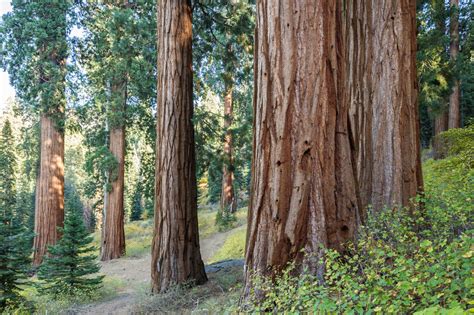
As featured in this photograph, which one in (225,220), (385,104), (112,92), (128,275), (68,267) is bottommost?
(128,275)

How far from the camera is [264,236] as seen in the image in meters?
3.03

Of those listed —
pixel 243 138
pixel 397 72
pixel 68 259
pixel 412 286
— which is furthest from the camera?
pixel 243 138

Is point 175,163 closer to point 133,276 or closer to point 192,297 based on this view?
point 192,297

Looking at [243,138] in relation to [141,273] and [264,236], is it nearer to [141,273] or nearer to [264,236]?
[141,273]

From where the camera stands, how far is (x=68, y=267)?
697 cm

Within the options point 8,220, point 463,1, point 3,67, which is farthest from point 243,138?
point 463,1

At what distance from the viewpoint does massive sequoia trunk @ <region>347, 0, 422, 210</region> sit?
4270 mm

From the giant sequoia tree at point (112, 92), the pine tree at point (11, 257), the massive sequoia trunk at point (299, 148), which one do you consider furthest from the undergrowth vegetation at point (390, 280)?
the giant sequoia tree at point (112, 92)

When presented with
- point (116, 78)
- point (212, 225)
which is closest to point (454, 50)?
point (212, 225)

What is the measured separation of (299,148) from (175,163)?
289cm

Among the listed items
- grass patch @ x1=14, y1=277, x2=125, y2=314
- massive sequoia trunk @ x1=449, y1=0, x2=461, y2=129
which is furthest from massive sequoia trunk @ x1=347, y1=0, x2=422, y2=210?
massive sequoia trunk @ x1=449, y1=0, x2=461, y2=129

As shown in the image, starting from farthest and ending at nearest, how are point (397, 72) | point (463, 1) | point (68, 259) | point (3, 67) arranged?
point (463, 1) → point (3, 67) → point (68, 259) → point (397, 72)

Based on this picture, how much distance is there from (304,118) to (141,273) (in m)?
8.67

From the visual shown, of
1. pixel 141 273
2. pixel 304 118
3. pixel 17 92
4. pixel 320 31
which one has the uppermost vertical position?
pixel 17 92
